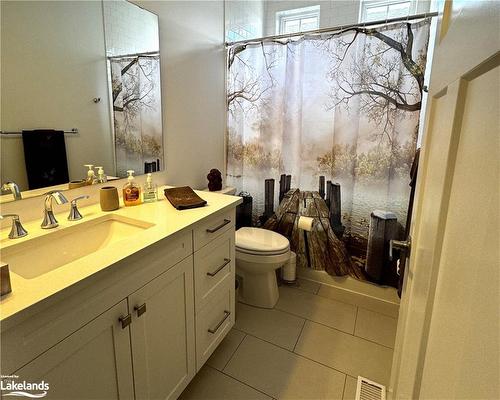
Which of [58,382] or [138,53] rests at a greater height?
[138,53]

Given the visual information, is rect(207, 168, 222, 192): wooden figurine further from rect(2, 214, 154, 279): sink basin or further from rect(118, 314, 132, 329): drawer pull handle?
rect(118, 314, 132, 329): drawer pull handle

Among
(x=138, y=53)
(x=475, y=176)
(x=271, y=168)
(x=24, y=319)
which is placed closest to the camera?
(x=475, y=176)

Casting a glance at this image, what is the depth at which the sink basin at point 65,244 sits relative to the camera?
917 mm

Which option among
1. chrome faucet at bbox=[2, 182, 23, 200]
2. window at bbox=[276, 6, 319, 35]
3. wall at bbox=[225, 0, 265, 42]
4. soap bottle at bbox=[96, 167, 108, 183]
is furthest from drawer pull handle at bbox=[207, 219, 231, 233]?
window at bbox=[276, 6, 319, 35]

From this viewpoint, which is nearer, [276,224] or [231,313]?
[231,313]

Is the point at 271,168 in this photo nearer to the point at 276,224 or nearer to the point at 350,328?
the point at 276,224

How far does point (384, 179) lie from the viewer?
1.84 metres

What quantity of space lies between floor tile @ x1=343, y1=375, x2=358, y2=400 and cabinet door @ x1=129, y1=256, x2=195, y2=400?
75 centimetres

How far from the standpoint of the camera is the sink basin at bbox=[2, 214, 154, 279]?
0.92m

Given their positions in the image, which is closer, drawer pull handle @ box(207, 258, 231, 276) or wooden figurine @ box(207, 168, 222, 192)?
drawer pull handle @ box(207, 258, 231, 276)

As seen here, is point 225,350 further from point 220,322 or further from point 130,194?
point 130,194

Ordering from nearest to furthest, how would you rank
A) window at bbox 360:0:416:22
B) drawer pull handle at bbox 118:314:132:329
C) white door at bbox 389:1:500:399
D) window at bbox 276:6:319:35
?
white door at bbox 389:1:500:399 < drawer pull handle at bbox 118:314:132:329 < window at bbox 360:0:416:22 < window at bbox 276:6:319:35

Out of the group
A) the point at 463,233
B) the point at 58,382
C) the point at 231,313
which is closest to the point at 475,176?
the point at 463,233

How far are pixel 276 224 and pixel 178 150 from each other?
945 mm
